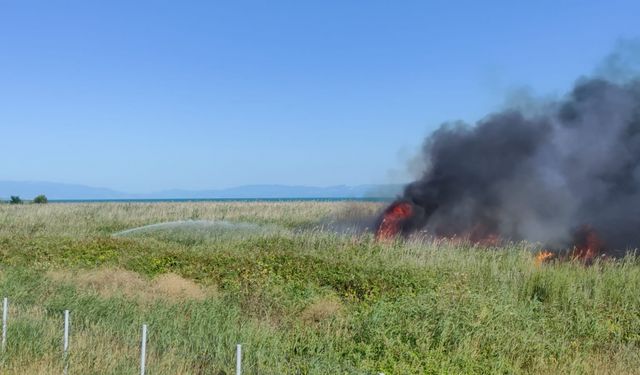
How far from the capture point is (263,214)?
123 ft

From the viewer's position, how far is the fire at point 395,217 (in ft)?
81.0

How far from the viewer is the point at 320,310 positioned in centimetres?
1052

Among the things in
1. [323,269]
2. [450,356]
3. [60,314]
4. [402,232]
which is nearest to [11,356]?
[60,314]

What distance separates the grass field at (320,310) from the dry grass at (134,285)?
0.15 ft

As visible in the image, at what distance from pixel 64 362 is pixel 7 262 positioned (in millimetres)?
9884

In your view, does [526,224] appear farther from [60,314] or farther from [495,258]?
[60,314]

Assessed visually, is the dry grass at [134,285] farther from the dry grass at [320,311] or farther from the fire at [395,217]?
the fire at [395,217]

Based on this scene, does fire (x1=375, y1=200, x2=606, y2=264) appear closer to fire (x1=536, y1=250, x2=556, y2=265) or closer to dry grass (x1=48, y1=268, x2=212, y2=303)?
fire (x1=536, y1=250, x2=556, y2=265)

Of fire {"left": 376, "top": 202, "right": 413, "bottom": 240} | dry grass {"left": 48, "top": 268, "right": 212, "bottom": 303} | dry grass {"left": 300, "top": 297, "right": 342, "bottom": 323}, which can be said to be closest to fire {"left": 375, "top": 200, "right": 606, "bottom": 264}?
fire {"left": 376, "top": 202, "right": 413, "bottom": 240}

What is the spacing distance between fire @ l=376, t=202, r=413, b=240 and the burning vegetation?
0.04 metres

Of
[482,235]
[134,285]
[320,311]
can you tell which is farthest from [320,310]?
[482,235]

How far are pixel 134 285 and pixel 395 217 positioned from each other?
14.9 metres

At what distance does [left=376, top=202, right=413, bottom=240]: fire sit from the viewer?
81.0ft

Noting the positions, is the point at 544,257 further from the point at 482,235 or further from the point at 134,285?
the point at 134,285
